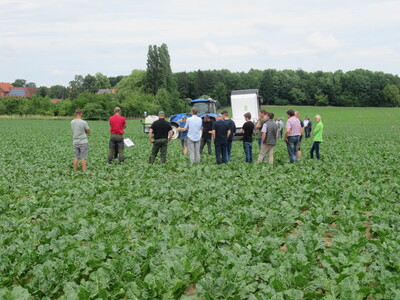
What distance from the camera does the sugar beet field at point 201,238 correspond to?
421cm

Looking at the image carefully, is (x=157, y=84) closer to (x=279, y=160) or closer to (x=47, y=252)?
(x=279, y=160)

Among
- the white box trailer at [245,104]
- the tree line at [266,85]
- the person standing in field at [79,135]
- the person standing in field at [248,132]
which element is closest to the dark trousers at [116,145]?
the person standing in field at [79,135]

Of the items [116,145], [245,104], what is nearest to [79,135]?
[116,145]

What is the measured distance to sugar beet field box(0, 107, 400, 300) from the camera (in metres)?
4.21

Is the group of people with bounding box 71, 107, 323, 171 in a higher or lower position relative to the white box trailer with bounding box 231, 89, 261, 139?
lower

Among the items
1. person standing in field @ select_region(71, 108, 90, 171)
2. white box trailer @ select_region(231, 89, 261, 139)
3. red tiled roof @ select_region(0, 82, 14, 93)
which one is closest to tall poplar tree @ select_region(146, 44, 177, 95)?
white box trailer @ select_region(231, 89, 261, 139)

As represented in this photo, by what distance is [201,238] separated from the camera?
5.71 meters

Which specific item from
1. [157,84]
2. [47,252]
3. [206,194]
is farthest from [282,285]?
[157,84]

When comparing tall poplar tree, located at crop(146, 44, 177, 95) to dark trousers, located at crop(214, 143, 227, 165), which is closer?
dark trousers, located at crop(214, 143, 227, 165)

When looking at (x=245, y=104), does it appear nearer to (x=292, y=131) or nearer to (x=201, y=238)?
(x=292, y=131)

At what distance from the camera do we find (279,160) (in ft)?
48.9

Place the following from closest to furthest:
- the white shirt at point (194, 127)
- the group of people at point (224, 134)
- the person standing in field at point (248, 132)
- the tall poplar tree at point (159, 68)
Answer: the white shirt at point (194, 127)
the group of people at point (224, 134)
the person standing in field at point (248, 132)
the tall poplar tree at point (159, 68)

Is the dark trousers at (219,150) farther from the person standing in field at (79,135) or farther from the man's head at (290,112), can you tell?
the person standing in field at (79,135)

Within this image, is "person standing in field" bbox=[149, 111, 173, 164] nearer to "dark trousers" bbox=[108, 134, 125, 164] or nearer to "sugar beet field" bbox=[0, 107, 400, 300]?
"dark trousers" bbox=[108, 134, 125, 164]
